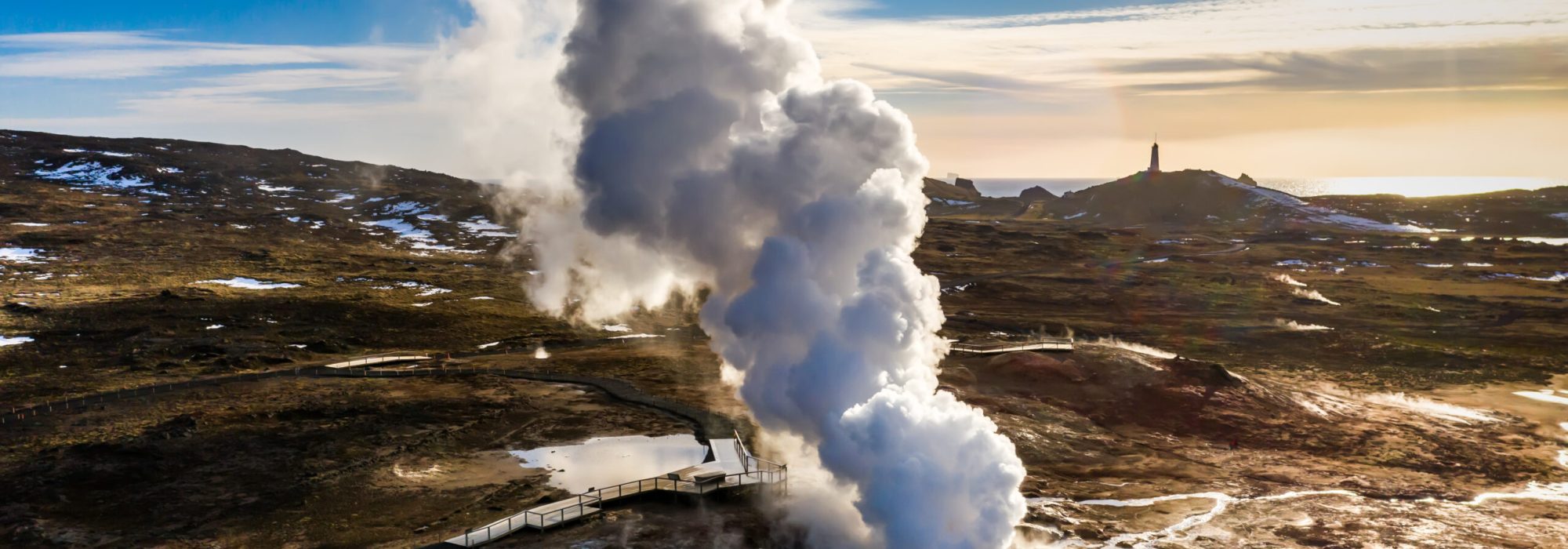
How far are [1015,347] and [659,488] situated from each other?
181ft

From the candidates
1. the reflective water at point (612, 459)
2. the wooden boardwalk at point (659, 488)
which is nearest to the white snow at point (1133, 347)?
the reflective water at point (612, 459)

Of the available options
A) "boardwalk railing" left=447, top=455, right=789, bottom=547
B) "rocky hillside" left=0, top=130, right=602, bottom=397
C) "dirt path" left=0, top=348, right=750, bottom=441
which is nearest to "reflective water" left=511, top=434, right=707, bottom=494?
"boardwalk railing" left=447, top=455, right=789, bottom=547

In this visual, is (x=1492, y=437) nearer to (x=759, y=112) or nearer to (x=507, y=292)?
(x=759, y=112)

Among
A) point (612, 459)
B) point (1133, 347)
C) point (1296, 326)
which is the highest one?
point (612, 459)

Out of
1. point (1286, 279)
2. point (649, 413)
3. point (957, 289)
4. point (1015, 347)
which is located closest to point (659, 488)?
point (649, 413)

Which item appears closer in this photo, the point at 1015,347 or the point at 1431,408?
the point at 1431,408

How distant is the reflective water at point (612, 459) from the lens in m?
55.3

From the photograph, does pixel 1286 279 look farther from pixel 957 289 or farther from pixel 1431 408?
pixel 1431 408

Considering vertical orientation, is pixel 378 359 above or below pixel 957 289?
above

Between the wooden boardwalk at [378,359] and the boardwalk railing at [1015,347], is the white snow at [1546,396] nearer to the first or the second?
the boardwalk railing at [1015,347]

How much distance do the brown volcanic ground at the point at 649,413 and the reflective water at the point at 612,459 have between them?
154cm

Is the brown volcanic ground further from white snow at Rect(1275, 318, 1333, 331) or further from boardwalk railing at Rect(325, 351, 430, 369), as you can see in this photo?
boardwalk railing at Rect(325, 351, 430, 369)

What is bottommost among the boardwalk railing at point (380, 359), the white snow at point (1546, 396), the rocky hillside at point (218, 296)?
the white snow at point (1546, 396)

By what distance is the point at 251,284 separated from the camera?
128750 mm
